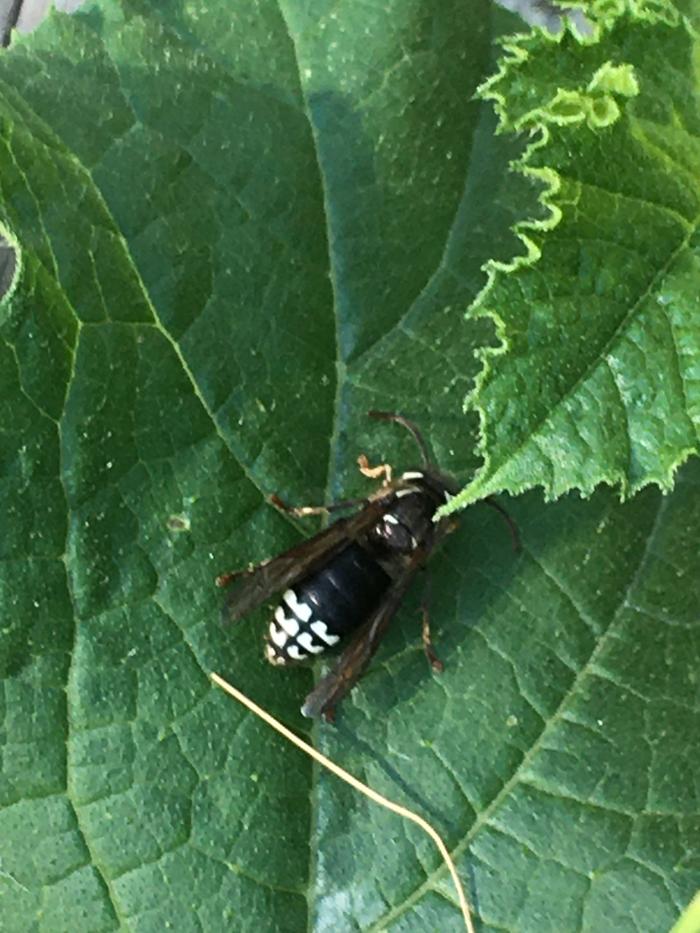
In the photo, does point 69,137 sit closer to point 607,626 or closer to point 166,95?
point 166,95

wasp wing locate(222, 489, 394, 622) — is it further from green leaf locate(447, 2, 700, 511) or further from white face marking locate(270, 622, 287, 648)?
green leaf locate(447, 2, 700, 511)

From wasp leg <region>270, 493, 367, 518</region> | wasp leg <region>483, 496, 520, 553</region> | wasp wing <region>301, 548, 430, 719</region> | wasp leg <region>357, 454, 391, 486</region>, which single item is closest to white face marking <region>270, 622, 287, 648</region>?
wasp wing <region>301, 548, 430, 719</region>

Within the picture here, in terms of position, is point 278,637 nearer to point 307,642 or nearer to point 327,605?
point 307,642

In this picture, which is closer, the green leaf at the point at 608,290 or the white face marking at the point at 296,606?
the green leaf at the point at 608,290

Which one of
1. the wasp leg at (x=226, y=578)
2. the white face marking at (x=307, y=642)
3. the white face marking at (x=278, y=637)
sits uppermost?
the wasp leg at (x=226, y=578)

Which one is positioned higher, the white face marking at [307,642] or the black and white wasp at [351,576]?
the black and white wasp at [351,576]

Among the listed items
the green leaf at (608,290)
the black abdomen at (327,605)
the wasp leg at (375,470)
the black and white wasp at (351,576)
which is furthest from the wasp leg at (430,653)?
the green leaf at (608,290)

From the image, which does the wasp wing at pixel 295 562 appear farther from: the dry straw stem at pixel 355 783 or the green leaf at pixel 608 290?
the green leaf at pixel 608 290

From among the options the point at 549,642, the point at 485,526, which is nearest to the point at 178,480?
the point at 485,526
